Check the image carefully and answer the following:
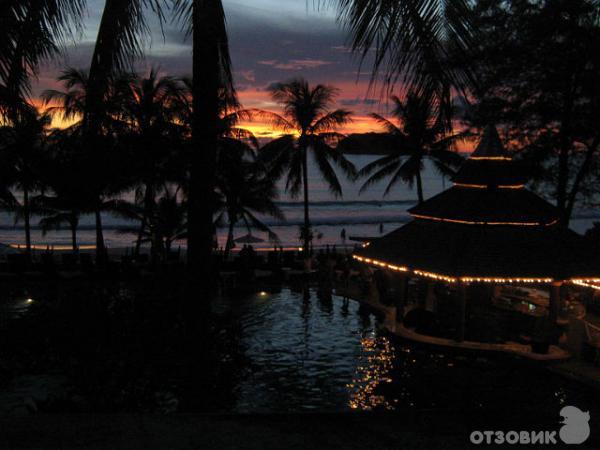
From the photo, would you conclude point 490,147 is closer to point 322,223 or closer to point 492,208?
point 492,208

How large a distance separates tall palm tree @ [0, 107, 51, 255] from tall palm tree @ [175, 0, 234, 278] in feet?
7.50

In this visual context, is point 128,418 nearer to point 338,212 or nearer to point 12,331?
point 12,331

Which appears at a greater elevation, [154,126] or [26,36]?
[154,126]

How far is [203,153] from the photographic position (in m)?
9.41

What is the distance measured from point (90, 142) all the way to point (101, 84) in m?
0.66

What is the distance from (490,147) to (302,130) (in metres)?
20.6

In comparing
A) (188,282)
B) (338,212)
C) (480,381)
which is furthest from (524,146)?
(338,212)

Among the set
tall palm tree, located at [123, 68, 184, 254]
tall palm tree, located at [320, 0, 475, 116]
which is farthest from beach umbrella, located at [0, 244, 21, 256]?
tall palm tree, located at [320, 0, 475, 116]

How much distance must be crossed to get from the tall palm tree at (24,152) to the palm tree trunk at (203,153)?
2.28 metres

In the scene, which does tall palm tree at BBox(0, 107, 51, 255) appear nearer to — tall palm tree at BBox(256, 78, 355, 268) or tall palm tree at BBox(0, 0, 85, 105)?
tall palm tree at BBox(0, 0, 85, 105)

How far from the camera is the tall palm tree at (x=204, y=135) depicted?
9172mm

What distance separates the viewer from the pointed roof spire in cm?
1831

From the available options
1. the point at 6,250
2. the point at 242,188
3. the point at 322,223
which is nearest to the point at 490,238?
the point at 242,188

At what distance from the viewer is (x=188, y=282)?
973cm
